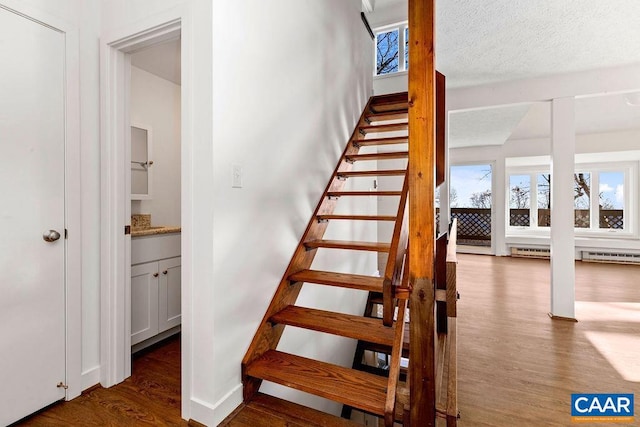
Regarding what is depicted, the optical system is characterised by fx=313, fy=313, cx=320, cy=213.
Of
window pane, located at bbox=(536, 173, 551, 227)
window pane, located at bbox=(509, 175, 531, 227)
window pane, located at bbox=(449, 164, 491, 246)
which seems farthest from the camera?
window pane, located at bbox=(449, 164, 491, 246)

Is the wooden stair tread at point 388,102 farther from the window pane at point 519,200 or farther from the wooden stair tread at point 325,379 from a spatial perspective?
the window pane at point 519,200

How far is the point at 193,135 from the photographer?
1.56 metres

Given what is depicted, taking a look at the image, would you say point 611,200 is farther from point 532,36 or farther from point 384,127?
point 384,127

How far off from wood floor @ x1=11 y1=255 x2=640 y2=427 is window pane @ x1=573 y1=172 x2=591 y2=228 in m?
3.32

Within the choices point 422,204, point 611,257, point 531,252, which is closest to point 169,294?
point 422,204

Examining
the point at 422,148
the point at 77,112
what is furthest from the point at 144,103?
the point at 422,148

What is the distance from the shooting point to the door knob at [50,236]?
166 cm

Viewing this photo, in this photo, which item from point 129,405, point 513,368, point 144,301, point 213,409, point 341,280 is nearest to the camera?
point 213,409

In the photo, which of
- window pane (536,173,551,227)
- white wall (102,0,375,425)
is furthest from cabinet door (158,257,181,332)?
window pane (536,173,551,227)

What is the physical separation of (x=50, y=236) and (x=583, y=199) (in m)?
9.66

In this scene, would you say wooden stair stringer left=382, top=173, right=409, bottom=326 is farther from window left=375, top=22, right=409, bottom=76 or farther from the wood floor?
window left=375, top=22, right=409, bottom=76

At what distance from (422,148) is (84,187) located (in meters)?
1.90

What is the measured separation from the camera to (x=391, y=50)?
483cm

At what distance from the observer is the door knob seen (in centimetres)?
166
